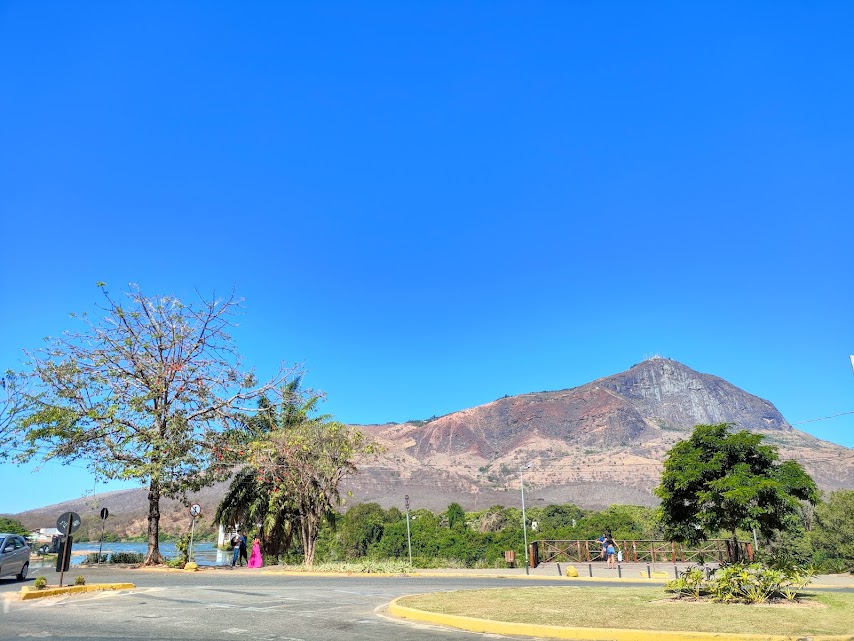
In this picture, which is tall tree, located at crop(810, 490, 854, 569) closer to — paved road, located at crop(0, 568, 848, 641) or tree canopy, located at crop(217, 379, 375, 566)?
tree canopy, located at crop(217, 379, 375, 566)

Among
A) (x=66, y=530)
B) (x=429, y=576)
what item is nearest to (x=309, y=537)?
(x=429, y=576)

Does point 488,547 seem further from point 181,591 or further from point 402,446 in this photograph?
point 402,446

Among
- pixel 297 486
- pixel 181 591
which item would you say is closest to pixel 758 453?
pixel 181 591

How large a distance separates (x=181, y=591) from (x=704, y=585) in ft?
43.2

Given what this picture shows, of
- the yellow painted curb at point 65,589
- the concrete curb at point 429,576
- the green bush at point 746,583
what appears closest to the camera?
the green bush at point 746,583

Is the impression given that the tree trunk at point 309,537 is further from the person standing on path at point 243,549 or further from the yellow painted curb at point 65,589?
the yellow painted curb at point 65,589

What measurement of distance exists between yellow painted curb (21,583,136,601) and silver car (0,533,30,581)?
561 centimetres

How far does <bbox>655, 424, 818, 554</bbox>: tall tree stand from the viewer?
13.2 m

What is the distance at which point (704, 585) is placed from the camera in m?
13.1

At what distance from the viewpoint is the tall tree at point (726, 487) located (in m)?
13.2

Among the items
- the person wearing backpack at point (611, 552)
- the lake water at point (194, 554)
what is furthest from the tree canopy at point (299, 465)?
the person wearing backpack at point (611, 552)

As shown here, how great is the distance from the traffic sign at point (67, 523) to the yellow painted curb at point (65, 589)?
1378 mm

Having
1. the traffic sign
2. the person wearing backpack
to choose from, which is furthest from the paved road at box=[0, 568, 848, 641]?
the person wearing backpack

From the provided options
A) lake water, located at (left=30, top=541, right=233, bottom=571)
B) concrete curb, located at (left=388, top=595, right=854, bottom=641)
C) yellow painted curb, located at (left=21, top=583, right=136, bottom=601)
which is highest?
concrete curb, located at (left=388, top=595, right=854, bottom=641)
